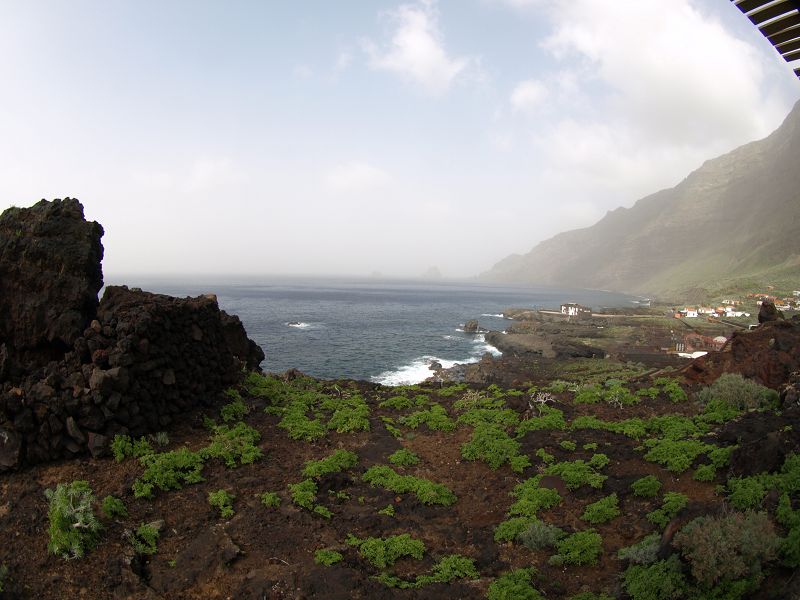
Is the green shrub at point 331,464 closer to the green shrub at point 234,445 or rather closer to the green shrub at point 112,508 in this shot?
the green shrub at point 234,445

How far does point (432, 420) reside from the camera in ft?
59.9

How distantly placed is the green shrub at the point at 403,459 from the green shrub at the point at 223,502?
4.88 meters

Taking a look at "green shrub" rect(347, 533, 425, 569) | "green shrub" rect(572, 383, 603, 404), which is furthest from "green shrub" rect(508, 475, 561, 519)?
"green shrub" rect(572, 383, 603, 404)

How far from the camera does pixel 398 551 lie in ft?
33.6

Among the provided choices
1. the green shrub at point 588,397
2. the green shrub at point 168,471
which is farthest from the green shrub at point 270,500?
the green shrub at point 588,397

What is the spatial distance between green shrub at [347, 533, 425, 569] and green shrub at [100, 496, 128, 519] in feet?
17.7

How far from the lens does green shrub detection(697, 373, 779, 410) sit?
1595cm

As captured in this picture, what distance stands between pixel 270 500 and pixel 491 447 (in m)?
6.92

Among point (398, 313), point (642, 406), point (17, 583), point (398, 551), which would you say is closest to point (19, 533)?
point (17, 583)

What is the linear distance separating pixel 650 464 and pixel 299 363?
4521 cm

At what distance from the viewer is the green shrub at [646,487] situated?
1162 cm

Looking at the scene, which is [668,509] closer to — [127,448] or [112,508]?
[112,508]

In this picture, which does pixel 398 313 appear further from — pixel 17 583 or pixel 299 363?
pixel 17 583

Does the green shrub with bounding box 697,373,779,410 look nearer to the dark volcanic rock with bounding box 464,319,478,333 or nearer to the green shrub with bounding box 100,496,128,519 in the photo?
the green shrub with bounding box 100,496,128,519
